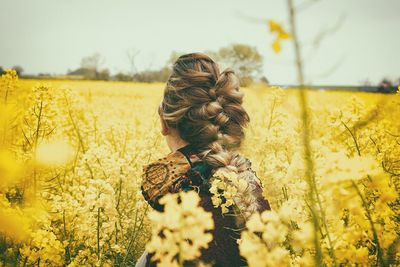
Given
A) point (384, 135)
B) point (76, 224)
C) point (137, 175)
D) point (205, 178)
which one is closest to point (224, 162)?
point (205, 178)

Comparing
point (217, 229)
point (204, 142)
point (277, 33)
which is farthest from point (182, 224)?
point (204, 142)

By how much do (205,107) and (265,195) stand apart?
0.54 meters

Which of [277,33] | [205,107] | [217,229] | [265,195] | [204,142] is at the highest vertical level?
[277,33]

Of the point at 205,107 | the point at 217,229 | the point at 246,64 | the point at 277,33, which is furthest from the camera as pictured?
the point at 246,64

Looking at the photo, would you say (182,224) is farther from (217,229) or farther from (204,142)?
(204,142)

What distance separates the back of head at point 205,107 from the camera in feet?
6.39

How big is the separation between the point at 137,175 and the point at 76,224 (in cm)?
45

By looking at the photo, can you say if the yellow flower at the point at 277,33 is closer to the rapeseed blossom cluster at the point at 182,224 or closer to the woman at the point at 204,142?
the rapeseed blossom cluster at the point at 182,224

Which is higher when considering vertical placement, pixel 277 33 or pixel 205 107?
pixel 277 33

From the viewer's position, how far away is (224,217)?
1.73m

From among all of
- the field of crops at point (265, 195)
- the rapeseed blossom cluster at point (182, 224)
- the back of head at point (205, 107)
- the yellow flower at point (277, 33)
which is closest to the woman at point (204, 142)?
the back of head at point (205, 107)

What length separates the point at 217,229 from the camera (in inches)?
67.2

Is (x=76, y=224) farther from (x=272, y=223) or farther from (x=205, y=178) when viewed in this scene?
(x=272, y=223)

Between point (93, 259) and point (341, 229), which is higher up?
point (341, 229)
